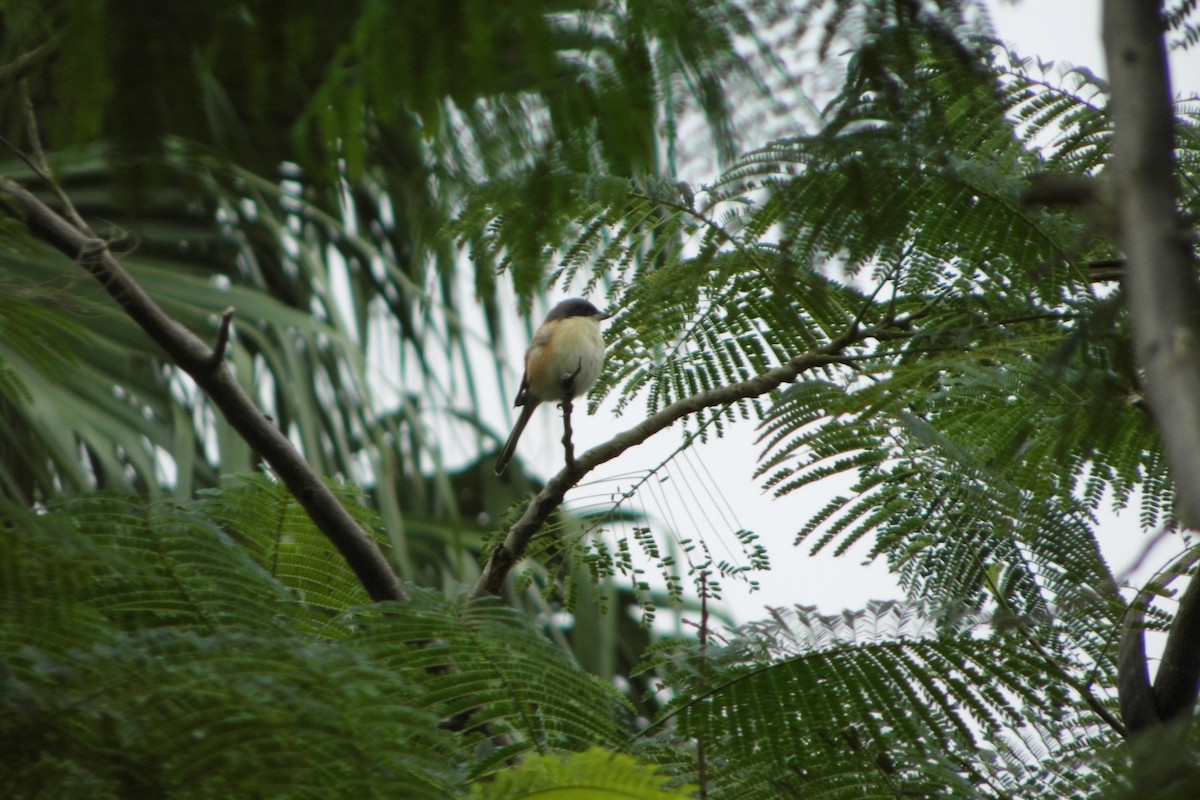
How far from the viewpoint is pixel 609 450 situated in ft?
9.80

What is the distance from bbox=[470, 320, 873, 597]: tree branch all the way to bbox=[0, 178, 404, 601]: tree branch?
270 millimetres

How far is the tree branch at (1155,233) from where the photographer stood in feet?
2.65

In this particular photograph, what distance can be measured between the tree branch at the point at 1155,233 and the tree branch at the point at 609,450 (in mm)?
1899

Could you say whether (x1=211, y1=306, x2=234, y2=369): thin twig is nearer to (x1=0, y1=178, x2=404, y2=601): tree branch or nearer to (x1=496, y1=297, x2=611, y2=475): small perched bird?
(x1=0, y1=178, x2=404, y2=601): tree branch

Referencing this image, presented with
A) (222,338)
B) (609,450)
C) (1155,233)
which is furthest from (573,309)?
(1155,233)

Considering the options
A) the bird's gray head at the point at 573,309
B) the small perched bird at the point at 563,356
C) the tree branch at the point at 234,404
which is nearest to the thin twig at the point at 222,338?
the tree branch at the point at 234,404

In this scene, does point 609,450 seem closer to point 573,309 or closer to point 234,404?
point 234,404

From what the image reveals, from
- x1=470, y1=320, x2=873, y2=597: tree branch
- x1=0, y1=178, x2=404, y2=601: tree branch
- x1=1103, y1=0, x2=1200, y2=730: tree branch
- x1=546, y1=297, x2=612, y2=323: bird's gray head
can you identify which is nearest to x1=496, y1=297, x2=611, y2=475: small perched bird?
x1=546, y1=297, x2=612, y2=323: bird's gray head

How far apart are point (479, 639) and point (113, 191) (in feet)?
4.29

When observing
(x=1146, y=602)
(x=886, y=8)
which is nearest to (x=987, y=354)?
(x=1146, y=602)

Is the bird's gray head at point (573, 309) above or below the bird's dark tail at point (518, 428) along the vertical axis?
above

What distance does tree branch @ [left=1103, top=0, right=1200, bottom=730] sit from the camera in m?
0.81

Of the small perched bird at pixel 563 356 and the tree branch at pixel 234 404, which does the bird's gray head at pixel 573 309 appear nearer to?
the small perched bird at pixel 563 356

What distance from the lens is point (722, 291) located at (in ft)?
10.9
